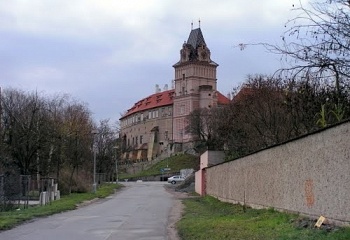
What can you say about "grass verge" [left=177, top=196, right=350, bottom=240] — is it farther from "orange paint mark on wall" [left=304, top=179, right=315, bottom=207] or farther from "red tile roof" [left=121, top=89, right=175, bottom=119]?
"red tile roof" [left=121, top=89, right=175, bottom=119]

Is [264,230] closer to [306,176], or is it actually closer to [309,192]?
[309,192]

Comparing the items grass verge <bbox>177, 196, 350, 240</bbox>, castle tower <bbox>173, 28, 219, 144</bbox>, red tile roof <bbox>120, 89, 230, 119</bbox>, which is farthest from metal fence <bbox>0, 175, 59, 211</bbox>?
red tile roof <bbox>120, 89, 230, 119</bbox>

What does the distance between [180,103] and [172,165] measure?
70.9 feet

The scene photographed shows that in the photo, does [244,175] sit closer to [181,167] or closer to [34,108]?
[34,108]

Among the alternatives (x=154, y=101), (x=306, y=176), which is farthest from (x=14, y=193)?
(x=154, y=101)

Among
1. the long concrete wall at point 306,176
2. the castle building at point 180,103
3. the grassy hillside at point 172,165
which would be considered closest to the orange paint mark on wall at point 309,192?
the long concrete wall at point 306,176

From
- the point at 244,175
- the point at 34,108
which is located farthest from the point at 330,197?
the point at 34,108

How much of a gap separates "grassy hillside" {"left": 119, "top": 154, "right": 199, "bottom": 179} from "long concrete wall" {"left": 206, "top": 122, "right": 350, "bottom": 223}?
329 ft

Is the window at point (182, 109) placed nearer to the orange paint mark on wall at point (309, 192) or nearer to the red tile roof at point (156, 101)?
the red tile roof at point (156, 101)

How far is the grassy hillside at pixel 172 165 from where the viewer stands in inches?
4892

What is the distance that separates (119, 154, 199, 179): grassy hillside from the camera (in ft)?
408

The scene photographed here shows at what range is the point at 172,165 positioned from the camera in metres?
129

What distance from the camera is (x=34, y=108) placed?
53500mm

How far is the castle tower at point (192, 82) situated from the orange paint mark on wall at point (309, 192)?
395ft
